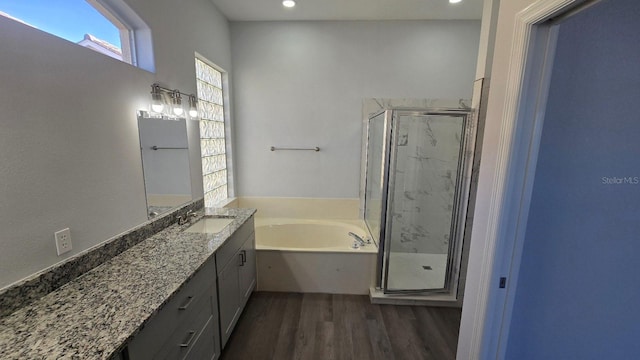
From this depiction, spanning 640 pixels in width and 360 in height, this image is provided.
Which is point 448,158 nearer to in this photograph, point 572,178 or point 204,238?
point 572,178

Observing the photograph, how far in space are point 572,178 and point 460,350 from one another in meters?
1.06

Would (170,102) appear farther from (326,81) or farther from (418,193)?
(418,193)

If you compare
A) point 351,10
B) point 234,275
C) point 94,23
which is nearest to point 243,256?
point 234,275

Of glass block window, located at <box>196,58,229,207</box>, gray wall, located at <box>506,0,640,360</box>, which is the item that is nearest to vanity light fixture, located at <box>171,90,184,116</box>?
glass block window, located at <box>196,58,229,207</box>

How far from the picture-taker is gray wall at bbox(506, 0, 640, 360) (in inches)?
43.1

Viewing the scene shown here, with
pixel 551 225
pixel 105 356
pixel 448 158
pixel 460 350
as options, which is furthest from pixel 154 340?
pixel 448 158

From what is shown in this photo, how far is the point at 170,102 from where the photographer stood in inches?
78.0

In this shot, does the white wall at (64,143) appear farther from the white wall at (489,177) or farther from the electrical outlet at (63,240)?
the white wall at (489,177)

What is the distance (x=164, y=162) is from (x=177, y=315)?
1159mm

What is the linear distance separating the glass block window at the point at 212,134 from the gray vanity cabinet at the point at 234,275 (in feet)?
2.83

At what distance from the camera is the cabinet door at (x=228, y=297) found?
5.81ft

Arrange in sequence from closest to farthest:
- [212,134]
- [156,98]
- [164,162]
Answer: [156,98] → [164,162] → [212,134]

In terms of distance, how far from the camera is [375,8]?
→ 2.78 metres

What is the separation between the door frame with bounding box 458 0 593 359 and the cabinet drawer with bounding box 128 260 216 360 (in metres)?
1.41
